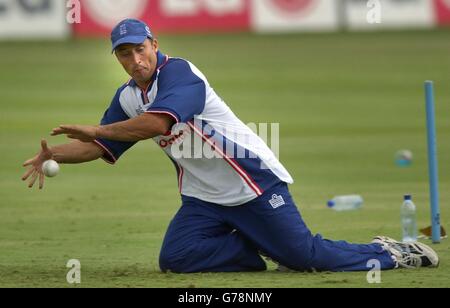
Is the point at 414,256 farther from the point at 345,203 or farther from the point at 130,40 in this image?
the point at 345,203

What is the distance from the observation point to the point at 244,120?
22359 mm

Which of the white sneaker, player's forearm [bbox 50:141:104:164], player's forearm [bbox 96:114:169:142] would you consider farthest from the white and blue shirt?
the white sneaker

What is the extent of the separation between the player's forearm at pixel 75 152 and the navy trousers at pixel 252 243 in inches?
36.1

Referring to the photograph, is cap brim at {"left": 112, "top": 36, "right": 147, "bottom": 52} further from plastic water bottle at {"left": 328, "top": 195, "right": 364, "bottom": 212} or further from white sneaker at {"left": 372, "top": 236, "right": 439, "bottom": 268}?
plastic water bottle at {"left": 328, "top": 195, "right": 364, "bottom": 212}

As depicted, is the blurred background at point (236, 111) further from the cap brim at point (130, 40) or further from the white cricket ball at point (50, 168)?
the cap brim at point (130, 40)

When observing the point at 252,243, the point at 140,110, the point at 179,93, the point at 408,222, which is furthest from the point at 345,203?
the point at 179,93

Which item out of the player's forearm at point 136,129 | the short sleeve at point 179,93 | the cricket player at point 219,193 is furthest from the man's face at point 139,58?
the player's forearm at point 136,129

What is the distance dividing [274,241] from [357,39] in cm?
2677

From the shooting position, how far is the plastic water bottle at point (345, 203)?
1372 cm

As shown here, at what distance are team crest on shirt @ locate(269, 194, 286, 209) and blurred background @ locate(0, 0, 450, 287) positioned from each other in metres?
0.56

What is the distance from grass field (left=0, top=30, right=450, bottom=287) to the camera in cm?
1053

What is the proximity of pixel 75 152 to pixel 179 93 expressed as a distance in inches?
45.9

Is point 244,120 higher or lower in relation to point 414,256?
higher

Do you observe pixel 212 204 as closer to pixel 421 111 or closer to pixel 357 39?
pixel 421 111
